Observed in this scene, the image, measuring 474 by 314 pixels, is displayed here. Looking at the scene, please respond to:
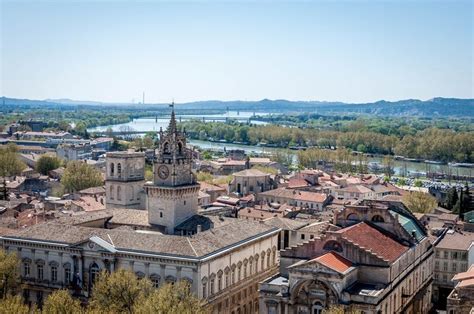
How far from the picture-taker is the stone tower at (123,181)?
229 ft

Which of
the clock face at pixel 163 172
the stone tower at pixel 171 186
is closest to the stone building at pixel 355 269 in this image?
the stone tower at pixel 171 186

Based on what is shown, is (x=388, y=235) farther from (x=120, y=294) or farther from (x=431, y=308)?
(x=120, y=294)

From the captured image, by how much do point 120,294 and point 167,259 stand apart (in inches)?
203

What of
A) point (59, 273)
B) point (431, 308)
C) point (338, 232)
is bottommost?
point (431, 308)

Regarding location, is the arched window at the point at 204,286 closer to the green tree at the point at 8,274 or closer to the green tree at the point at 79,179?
the green tree at the point at 8,274

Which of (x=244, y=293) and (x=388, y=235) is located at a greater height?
(x=388, y=235)

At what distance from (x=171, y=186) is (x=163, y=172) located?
→ 61.1 inches

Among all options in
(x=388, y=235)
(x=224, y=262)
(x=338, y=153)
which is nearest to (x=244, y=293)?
(x=224, y=262)

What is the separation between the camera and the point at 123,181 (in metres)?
69.6

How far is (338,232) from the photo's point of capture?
164ft

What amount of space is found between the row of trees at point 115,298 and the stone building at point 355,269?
6.40m

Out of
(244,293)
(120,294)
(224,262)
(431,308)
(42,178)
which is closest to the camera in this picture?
(120,294)

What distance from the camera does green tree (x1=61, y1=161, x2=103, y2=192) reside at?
110 meters

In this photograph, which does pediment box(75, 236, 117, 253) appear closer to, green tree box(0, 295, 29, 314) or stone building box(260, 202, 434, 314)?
green tree box(0, 295, 29, 314)
